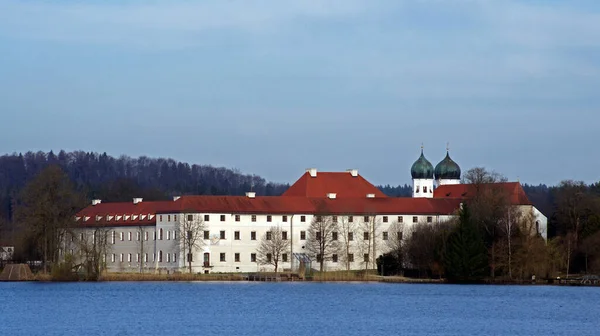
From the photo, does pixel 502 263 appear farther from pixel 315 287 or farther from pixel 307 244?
pixel 307 244

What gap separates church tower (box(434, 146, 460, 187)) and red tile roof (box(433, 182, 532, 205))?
501 centimetres

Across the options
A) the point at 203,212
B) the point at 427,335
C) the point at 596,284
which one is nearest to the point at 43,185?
the point at 203,212

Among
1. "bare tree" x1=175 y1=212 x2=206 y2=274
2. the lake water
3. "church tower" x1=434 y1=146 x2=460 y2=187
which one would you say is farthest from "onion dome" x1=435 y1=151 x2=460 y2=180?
the lake water

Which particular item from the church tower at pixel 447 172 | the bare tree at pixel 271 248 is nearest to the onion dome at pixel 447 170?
the church tower at pixel 447 172

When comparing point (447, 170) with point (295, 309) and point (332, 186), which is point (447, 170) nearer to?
point (332, 186)

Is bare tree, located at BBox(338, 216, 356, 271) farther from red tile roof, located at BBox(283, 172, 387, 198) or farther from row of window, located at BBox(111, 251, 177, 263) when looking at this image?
row of window, located at BBox(111, 251, 177, 263)

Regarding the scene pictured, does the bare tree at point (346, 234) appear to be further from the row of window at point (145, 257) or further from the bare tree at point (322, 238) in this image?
the row of window at point (145, 257)

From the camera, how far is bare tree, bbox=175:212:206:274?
88.1 m

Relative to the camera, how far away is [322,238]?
91.1 m

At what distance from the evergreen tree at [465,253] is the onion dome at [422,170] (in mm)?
36876

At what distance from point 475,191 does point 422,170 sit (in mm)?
22981

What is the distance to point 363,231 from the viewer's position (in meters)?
94.0

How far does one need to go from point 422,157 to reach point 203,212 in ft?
107

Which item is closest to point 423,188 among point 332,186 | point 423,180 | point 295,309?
point 423,180
